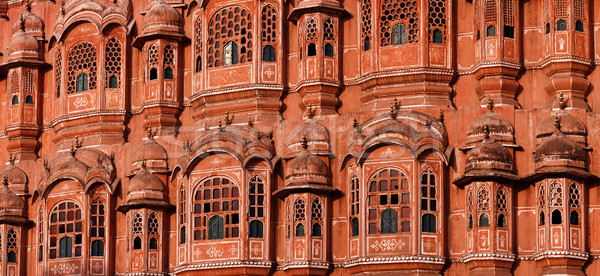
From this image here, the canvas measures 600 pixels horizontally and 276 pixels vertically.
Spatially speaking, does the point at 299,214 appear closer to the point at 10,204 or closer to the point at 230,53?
the point at 230,53

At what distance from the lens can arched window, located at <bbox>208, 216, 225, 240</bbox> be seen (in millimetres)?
45000

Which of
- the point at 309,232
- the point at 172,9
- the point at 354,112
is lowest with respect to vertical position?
the point at 309,232

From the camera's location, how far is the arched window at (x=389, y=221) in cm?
4350

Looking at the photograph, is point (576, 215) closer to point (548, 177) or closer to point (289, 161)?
point (548, 177)

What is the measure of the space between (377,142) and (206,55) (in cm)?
596

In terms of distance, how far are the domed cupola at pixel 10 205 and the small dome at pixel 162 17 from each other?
18.9 ft

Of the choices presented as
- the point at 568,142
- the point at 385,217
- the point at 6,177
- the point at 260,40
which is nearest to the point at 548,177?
the point at 568,142

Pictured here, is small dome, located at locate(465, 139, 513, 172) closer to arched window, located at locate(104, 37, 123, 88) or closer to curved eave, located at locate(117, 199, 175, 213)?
curved eave, located at locate(117, 199, 175, 213)

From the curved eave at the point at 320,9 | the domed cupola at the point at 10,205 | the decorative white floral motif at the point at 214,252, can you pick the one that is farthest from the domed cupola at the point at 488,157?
the domed cupola at the point at 10,205

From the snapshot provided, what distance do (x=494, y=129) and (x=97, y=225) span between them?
1110 centimetres

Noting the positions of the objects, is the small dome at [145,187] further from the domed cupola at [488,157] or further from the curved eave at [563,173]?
the curved eave at [563,173]

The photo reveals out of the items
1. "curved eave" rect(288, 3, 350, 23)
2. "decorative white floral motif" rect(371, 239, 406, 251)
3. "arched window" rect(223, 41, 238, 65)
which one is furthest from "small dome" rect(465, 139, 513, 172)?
"arched window" rect(223, 41, 238, 65)

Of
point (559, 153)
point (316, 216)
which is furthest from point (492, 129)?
point (316, 216)

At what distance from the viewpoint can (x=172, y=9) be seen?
48438 mm
